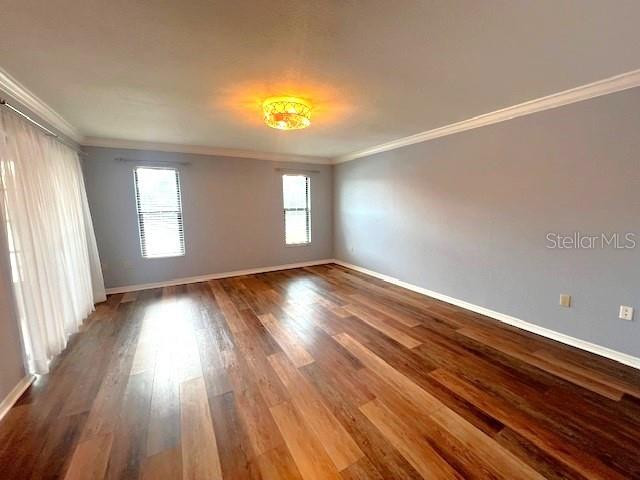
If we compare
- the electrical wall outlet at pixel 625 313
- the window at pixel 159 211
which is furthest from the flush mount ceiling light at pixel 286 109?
the electrical wall outlet at pixel 625 313

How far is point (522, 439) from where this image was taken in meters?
1.47

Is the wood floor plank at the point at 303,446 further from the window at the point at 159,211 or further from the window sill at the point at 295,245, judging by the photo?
the window sill at the point at 295,245

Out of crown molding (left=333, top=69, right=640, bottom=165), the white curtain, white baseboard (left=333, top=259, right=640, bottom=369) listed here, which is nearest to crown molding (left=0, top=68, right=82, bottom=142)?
the white curtain

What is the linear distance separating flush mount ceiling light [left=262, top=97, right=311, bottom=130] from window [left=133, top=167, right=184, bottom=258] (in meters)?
2.77

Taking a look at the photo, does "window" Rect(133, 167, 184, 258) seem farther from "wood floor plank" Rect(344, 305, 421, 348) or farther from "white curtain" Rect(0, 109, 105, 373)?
"wood floor plank" Rect(344, 305, 421, 348)

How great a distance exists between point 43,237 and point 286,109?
2.52 m

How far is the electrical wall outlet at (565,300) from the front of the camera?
8.13 ft

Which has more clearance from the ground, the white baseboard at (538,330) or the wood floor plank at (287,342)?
the white baseboard at (538,330)

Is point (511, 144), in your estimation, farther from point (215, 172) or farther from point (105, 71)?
point (215, 172)

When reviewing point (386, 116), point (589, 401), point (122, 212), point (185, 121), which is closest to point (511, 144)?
point (386, 116)

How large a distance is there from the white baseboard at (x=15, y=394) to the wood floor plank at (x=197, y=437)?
41.6 inches

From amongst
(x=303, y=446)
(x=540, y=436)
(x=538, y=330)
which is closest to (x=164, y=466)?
(x=303, y=446)

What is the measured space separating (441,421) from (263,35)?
2.57 m

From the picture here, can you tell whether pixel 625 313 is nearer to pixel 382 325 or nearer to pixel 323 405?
pixel 382 325
